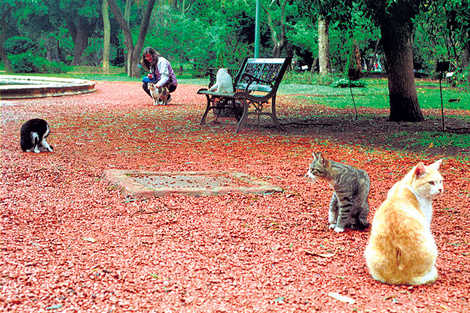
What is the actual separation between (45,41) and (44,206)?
174ft

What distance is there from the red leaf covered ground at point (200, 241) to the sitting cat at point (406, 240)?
96 millimetres

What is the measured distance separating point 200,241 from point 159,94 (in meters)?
11.6

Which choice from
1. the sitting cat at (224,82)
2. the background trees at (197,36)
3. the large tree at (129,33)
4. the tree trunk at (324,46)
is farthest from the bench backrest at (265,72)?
the large tree at (129,33)

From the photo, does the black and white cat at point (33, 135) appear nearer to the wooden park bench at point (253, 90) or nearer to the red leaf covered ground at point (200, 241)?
the red leaf covered ground at point (200, 241)

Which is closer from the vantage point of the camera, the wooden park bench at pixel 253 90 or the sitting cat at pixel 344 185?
the sitting cat at pixel 344 185

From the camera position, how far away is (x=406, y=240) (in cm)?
322

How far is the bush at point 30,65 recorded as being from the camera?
1391 inches

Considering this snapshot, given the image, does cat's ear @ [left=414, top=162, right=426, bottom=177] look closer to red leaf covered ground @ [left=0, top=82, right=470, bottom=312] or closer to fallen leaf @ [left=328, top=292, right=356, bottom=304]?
red leaf covered ground @ [left=0, top=82, right=470, bottom=312]

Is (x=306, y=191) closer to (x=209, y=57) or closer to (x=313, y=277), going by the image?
(x=313, y=277)

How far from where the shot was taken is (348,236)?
4336 mm

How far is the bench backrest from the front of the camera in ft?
33.3

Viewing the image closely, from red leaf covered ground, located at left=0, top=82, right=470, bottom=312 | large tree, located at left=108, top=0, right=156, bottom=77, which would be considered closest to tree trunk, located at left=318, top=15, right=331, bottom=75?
Result: large tree, located at left=108, top=0, right=156, bottom=77

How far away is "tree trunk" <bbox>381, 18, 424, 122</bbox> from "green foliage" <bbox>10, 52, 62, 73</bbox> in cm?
3027

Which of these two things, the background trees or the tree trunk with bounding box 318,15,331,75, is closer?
the tree trunk with bounding box 318,15,331,75
